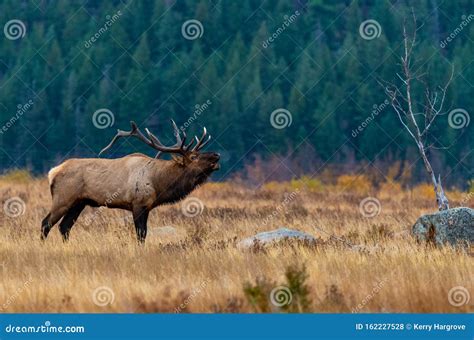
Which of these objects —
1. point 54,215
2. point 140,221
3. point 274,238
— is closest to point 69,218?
point 54,215

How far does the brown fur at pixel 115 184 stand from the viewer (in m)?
15.2

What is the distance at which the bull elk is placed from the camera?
15203 mm

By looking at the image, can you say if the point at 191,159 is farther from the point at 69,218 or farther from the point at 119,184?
the point at 69,218

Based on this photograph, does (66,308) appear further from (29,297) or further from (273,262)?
(273,262)

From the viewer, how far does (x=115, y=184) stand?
15.2 m

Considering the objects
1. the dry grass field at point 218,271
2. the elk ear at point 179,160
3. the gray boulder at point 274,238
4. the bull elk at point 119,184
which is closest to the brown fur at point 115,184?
the bull elk at point 119,184

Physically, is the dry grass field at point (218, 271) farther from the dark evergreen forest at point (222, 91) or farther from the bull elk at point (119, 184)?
the dark evergreen forest at point (222, 91)

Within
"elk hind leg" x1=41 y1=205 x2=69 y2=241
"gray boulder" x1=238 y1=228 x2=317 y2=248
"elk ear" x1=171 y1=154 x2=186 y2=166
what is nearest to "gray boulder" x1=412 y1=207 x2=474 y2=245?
"gray boulder" x1=238 y1=228 x2=317 y2=248

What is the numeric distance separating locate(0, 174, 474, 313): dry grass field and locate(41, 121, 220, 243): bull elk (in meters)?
0.39

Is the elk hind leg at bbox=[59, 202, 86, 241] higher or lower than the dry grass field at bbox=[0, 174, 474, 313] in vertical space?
lower

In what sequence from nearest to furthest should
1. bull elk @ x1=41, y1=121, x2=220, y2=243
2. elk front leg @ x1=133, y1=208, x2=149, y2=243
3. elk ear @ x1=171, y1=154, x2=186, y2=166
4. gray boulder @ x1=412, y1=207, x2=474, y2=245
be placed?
gray boulder @ x1=412, y1=207, x2=474, y2=245
elk front leg @ x1=133, y1=208, x2=149, y2=243
bull elk @ x1=41, y1=121, x2=220, y2=243
elk ear @ x1=171, y1=154, x2=186, y2=166

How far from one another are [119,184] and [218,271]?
13.8ft

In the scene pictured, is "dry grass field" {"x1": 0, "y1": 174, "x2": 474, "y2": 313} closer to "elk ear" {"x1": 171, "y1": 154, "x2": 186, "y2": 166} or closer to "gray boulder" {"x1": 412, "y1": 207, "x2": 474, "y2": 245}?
"gray boulder" {"x1": 412, "y1": 207, "x2": 474, "y2": 245}

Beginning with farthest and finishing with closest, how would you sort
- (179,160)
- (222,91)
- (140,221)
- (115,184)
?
1. (222,91)
2. (179,160)
3. (115,184)
4. (140,221)
